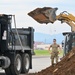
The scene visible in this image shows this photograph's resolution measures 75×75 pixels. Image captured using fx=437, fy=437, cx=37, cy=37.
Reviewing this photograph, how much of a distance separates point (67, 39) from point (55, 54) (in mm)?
1020

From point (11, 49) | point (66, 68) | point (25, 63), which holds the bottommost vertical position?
point (25, 63)

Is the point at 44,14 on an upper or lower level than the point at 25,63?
upper

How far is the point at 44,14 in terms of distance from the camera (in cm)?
1558

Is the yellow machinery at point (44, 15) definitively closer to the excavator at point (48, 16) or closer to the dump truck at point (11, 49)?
the excavator at point (48, 16)

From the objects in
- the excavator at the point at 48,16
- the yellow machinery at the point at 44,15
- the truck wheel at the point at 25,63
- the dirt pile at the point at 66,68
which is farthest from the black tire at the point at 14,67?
the dirt pile at the point at 66,68

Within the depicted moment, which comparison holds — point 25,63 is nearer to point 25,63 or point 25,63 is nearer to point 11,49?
point 25,63

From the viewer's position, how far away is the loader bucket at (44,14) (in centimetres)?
1538

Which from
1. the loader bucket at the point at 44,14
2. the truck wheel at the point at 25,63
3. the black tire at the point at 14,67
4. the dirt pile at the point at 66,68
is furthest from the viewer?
the truck wheel at the point at 25,63

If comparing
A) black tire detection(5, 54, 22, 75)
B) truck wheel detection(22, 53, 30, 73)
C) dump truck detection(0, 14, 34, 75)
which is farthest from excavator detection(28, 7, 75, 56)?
truck wheel detection(22, 53, 30, 73)

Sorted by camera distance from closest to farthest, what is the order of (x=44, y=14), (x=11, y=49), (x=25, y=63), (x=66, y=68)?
(x=66, y=68) < (x=44, y=14) < (x=11, y=49) < (x=25, y=63)

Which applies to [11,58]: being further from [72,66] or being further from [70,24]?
[72,66]

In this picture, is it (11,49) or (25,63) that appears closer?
(11,49)

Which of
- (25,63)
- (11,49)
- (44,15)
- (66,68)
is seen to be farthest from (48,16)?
(25,63)

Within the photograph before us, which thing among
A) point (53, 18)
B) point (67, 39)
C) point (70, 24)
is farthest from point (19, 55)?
point (53, 18)
